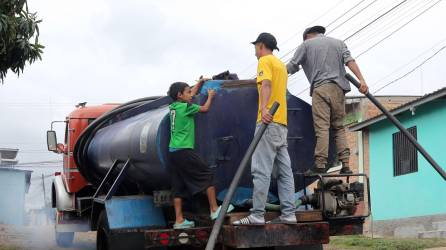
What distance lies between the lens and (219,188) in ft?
21.6

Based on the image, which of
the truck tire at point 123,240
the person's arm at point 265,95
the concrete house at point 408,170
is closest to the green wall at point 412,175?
the concrete house at point 408,170

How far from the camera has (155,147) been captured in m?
6.50

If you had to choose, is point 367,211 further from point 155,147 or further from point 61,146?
point 61,146

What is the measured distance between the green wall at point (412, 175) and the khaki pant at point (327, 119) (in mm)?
9947

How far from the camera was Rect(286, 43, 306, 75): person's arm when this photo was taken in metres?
6.88

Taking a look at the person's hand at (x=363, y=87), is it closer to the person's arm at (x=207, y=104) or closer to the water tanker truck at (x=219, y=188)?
the water tanker truck at (x=219, y=188)

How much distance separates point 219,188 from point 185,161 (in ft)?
1.77

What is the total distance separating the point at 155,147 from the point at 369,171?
14.9 meters

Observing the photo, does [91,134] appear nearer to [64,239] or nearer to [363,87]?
[363,87]

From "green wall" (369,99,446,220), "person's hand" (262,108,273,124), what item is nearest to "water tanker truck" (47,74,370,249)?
"person's hand" (262,108,273,124)

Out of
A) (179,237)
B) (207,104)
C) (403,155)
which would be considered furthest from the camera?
(403,155)

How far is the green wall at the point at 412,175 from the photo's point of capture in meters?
16.3

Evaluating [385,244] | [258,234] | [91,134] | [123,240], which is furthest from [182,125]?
Result: [385,244]

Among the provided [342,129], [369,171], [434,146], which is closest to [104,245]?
[342,129]
